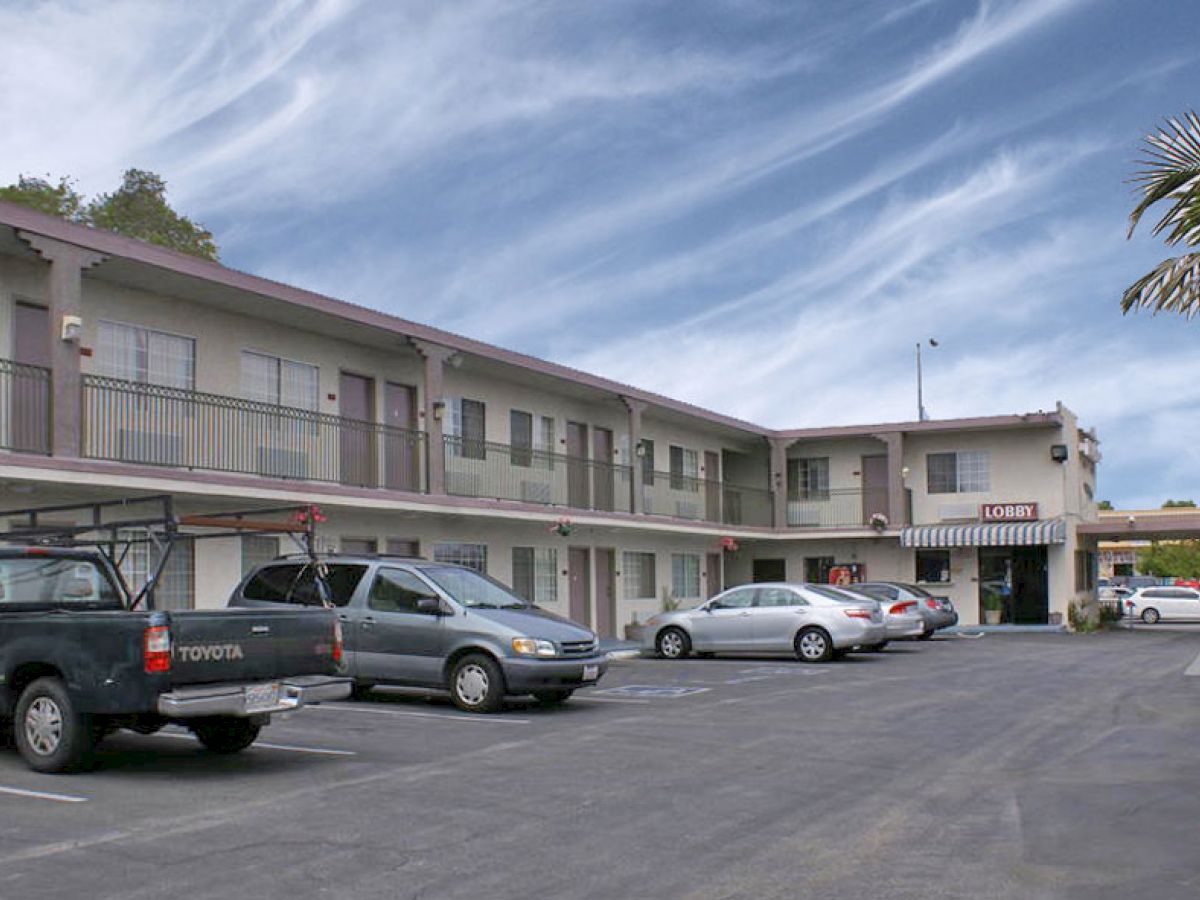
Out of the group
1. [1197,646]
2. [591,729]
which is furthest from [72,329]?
[1197,646]

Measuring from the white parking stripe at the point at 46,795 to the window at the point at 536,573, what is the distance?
18041 millimetres

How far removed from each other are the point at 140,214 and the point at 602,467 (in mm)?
17141

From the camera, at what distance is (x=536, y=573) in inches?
1104

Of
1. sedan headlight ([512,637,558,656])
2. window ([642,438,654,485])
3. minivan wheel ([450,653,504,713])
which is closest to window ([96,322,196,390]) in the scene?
minivan wheel ([450,653,504,713])

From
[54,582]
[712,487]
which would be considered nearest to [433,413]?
[54,582]

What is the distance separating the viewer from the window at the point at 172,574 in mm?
18219

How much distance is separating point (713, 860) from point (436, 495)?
16104mm

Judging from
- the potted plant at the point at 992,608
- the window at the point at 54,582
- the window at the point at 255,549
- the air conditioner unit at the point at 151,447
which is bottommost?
the potted plant at the point at 992,608

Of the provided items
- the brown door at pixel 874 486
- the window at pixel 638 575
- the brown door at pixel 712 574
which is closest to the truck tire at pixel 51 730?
the window at pixel 638 575

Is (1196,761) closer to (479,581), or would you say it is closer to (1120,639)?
(479,581)

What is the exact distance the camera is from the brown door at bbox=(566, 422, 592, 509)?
29250 millimetres

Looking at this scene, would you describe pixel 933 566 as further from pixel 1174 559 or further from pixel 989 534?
pixel 1174 559

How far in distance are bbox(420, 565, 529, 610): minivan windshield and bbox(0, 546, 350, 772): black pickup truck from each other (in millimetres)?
4111

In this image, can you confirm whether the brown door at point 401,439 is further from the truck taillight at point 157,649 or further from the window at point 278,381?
the truck taillight at point 157,649
